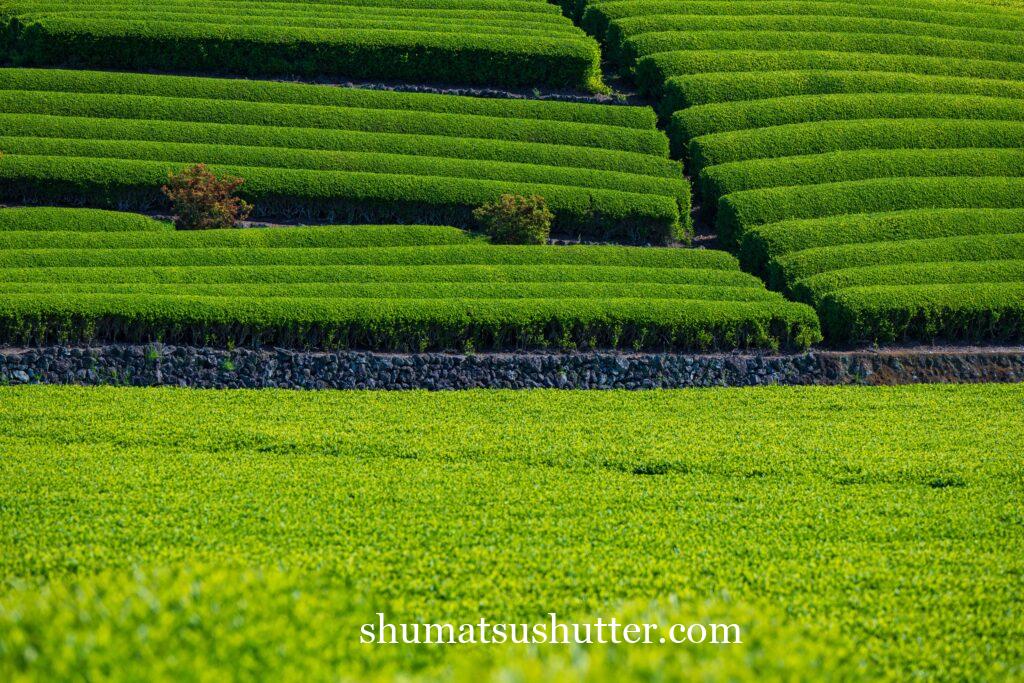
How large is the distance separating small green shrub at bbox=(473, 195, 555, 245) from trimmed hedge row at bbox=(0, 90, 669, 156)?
601 centimetres

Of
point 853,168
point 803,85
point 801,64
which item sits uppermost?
point 801,64

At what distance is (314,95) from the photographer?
33.8 m

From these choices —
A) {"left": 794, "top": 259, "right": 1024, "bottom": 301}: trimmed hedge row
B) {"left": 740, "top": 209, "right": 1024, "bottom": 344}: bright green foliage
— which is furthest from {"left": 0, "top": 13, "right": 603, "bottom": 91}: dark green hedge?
{"left": 794, "top": 259, "right": 1024, "bottom": 301}: trimmed hedge row

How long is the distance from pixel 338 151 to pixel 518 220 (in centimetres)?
713

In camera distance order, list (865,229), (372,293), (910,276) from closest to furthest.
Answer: (372,293), (910,276), (865,229)

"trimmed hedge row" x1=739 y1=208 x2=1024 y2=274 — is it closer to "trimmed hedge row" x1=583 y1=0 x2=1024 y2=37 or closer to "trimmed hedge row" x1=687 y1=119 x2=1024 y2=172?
"trimmed hedge row" x1=687 y1=119 x2=1024 y2=172

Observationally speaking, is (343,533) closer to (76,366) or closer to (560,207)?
(76,366)

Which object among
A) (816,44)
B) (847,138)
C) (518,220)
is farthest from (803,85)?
(518,220)

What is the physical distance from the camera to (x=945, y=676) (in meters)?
10.2

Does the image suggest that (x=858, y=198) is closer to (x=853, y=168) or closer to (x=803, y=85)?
(x=853, y=168)

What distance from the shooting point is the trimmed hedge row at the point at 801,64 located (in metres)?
36.9

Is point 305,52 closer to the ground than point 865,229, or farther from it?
farther from it

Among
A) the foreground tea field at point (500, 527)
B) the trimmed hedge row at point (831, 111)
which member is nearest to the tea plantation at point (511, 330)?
the foreground tea field at point (500, 527)

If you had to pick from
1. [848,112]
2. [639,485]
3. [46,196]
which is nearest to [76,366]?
[46,196]
